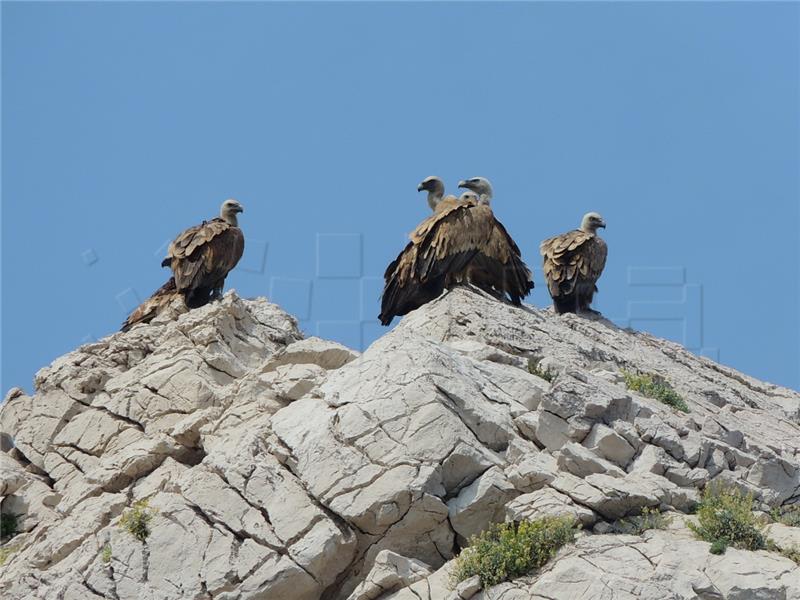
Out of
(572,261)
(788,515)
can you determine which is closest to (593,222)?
(572,261)

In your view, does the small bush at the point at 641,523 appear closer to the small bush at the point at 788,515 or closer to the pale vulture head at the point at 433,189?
the small bush at the point at 788,515

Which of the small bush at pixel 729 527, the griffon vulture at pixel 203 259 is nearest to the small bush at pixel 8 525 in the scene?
the griffon vulture at pixel 203 259

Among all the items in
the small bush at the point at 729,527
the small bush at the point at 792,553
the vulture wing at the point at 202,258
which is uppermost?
the vulture wing at the point at 202,258

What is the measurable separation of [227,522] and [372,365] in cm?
282

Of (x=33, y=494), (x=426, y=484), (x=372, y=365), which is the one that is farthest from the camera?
(x=33, y=494)

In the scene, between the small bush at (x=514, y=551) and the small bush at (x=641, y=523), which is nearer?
the small bush at (x=514, y=551)

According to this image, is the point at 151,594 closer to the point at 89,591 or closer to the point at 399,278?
the point at 89,591

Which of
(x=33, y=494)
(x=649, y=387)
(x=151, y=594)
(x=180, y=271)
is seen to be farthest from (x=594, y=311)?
(x=151, y=594)

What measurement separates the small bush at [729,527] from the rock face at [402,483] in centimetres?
27

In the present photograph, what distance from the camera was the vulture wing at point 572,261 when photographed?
27.1 metres

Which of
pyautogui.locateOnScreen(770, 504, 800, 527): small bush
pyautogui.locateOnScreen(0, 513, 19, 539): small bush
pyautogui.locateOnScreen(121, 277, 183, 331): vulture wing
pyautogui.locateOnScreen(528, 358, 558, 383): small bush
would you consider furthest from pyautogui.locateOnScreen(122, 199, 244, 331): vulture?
pyautogui.locateOnScreen(770, 504, 800, 527): small bush

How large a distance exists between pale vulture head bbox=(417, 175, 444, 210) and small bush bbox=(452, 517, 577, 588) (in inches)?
482

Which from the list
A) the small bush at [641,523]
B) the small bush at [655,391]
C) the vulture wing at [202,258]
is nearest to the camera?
the small bush at [641,523]

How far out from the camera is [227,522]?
59.1 feet
